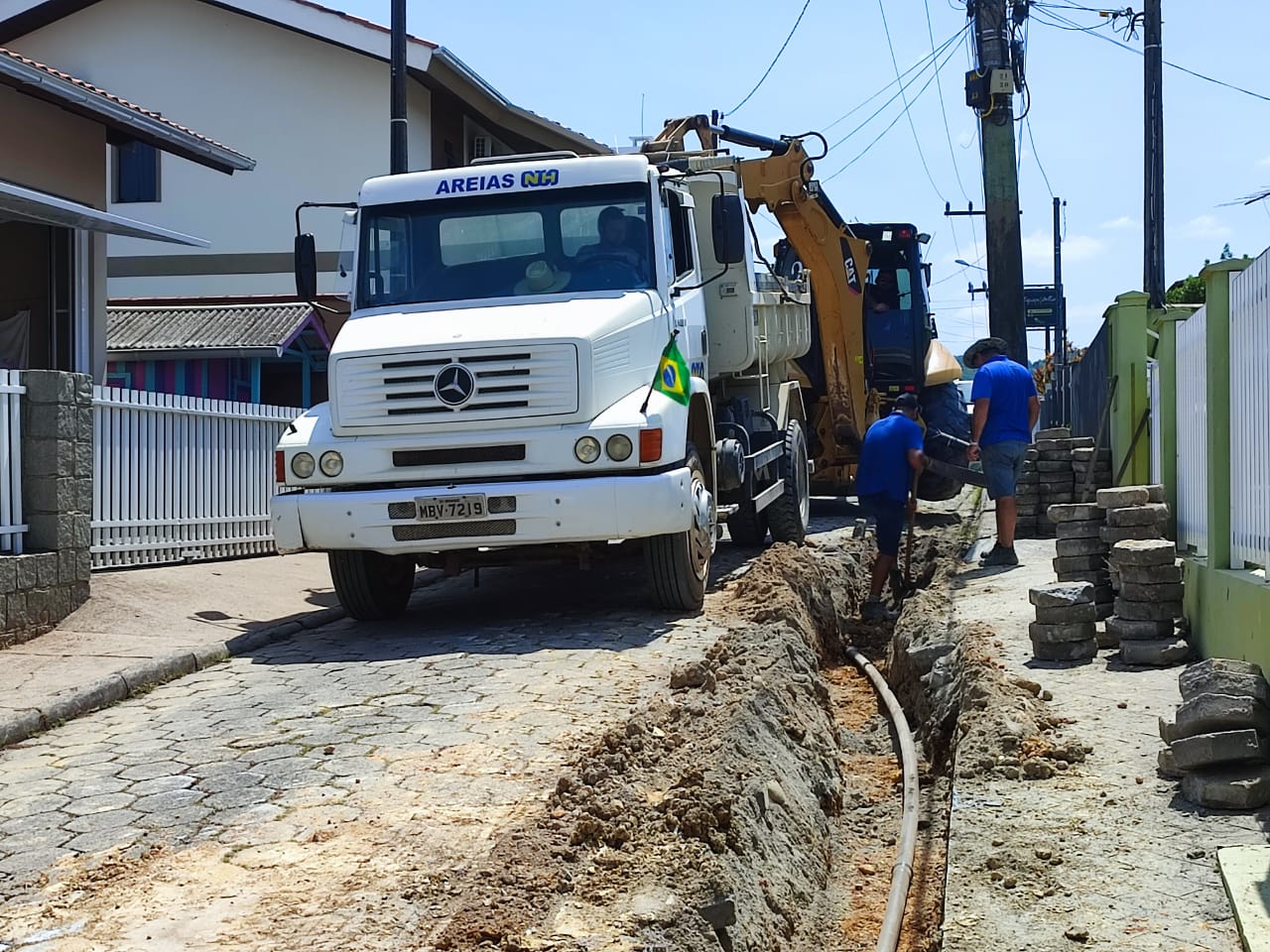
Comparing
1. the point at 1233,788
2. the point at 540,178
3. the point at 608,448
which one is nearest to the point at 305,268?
the point at 540,178

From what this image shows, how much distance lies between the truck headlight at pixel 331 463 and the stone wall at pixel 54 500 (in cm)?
188

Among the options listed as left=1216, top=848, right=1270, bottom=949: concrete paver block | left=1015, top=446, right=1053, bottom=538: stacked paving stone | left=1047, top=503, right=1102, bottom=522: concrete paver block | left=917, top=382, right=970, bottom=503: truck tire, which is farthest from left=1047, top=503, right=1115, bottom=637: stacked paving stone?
left=917, top=382, right=970, bottom=503: truck tire

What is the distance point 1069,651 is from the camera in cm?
770

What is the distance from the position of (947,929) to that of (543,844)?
1.31m

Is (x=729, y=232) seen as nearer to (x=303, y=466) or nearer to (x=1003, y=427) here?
(x=1003, y=427)

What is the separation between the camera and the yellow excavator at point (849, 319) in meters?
14.9

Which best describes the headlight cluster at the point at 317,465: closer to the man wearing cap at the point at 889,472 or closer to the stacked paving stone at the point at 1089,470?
the man wearing cap at the point at 889,472

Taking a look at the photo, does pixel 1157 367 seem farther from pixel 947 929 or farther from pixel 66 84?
pixel 66 84

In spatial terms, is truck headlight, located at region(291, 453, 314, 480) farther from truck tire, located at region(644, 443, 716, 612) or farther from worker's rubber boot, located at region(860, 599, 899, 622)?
worker's rubber boot, located at region(860, 599, 899, 622)

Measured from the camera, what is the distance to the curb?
6797 millimetres

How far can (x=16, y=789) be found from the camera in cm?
577

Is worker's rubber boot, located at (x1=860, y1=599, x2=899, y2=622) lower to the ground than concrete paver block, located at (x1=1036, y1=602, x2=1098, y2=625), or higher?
lower

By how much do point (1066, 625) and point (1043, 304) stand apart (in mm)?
37364

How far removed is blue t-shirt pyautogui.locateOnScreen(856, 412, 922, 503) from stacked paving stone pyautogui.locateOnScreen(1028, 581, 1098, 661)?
136 inches
